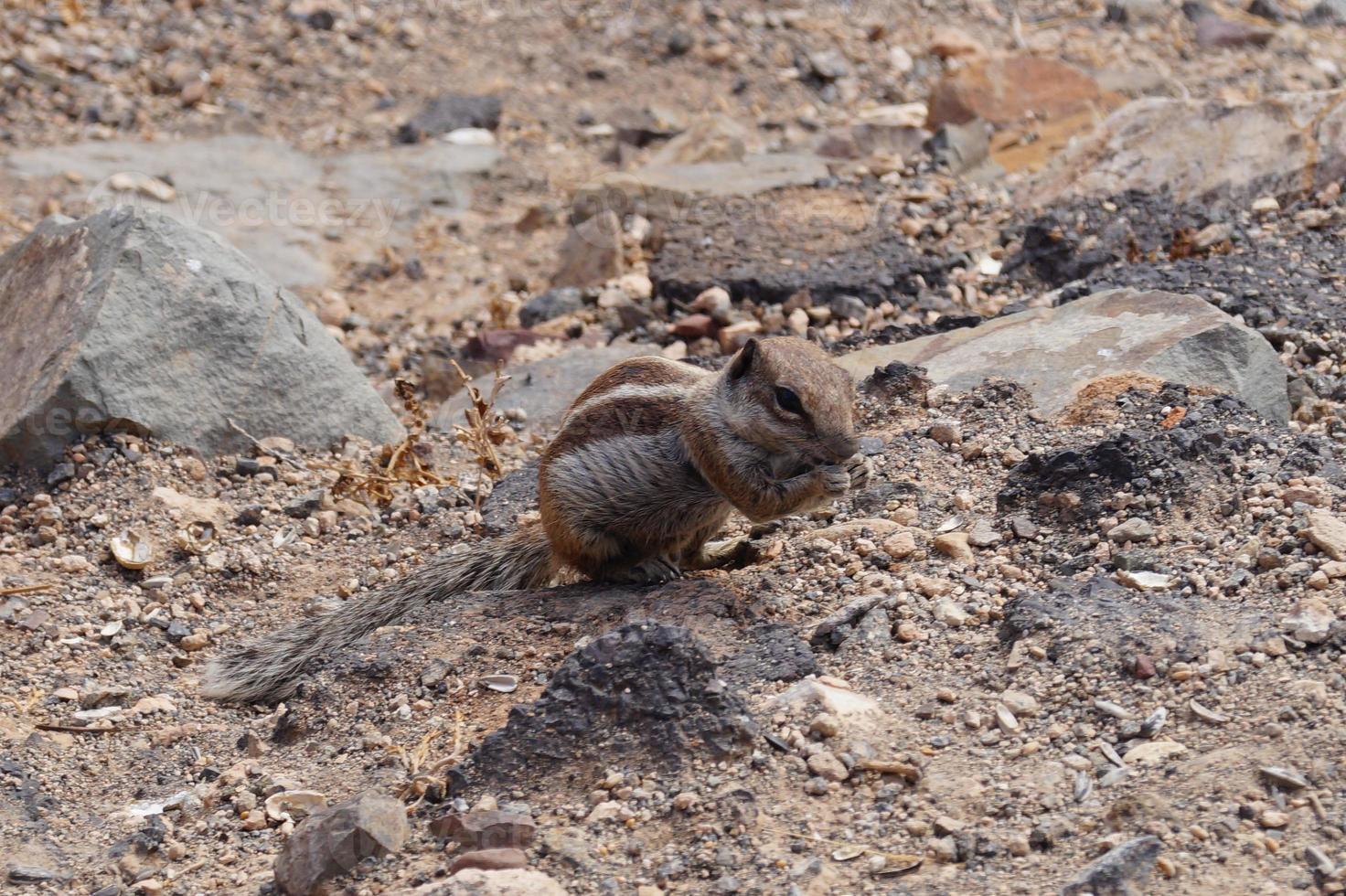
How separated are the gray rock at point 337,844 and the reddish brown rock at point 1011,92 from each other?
7.39 meters

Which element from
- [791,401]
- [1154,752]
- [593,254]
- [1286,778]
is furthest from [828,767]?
[593,254]

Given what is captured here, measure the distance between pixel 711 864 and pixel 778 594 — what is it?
131 cm

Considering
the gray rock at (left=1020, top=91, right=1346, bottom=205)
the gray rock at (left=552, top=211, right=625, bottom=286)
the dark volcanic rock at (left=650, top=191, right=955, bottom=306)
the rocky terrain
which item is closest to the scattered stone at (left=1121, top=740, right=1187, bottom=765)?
the rocky terrain

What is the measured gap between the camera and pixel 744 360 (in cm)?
450

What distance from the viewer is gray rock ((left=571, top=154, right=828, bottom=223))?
28.6 feet

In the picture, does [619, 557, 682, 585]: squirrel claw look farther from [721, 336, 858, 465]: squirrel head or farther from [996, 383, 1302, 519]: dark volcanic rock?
[996, 383, 1302, 519]: dark volcanic rock

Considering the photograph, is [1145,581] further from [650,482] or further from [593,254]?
[593,254]

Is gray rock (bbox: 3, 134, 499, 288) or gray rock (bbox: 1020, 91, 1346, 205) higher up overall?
gray rock (bbox: 1020, 91, 1346, 205)

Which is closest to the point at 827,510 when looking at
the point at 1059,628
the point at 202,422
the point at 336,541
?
the point at 1059,628

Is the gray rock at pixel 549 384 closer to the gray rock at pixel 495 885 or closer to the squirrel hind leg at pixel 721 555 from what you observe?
the squirrel hind leg at pixel 721 555

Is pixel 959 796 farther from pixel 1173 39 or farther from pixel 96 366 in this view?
pixel 1173 39

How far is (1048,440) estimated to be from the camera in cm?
504

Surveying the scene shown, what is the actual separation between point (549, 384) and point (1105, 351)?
2683 mm

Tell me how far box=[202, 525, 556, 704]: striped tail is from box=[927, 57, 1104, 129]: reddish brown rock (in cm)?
575
